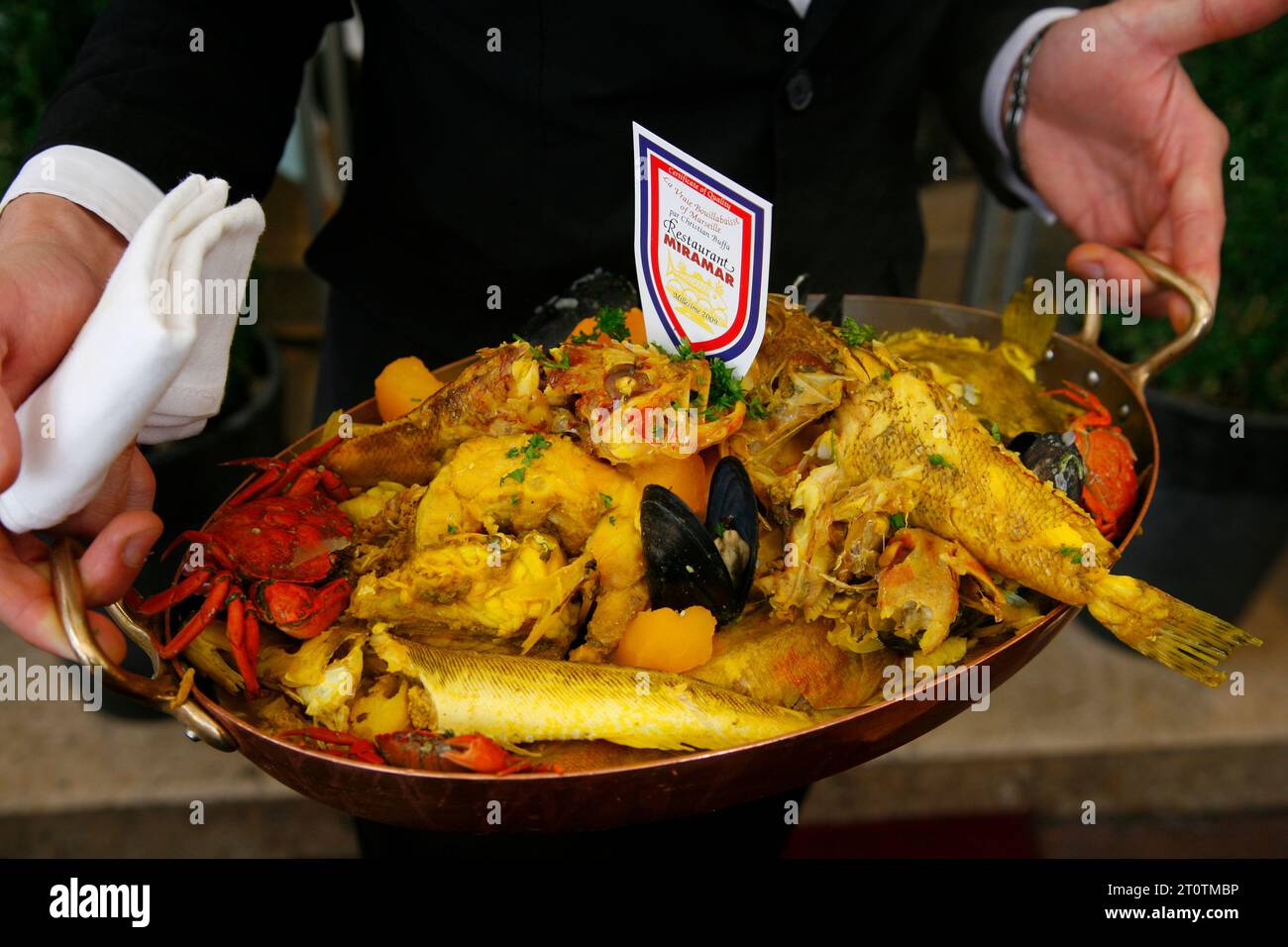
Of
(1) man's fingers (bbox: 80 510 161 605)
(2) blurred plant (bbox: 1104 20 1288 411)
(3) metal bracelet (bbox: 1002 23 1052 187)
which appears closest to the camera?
(1) man's fingers (bbox: 80 510 161 605)

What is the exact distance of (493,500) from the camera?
53.3 inches

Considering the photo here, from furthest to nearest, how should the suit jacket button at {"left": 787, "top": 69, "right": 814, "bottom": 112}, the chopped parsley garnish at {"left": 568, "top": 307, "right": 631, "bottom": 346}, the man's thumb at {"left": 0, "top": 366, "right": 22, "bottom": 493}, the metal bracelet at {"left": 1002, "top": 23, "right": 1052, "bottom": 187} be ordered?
the metal bracelet at {"left": 1002, "top": 23, "right": 1052, "bottom": 187} < the suit jacket button at {"left": 787, "top": 69, "right": 814, "bottom": 112} < the chopped parsley garnish at {"left": 568, "top": 307, "right": 631, "bottom": 346} < the man's thumb at {"left": 0, "top": 366, "right": 22, "bottom": 493}

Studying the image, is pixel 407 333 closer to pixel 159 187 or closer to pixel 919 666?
pixel 159 187

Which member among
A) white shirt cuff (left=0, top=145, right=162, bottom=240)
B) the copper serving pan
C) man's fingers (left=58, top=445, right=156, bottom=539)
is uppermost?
white shirt cuff (left=0, top=145, right=162, bottom=240)

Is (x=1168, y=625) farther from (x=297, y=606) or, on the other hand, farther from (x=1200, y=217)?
(x=297, y=606)

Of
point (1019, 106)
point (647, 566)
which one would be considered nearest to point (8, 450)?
point (647, 566)

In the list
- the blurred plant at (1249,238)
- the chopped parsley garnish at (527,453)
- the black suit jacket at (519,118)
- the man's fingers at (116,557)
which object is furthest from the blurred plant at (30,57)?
the blurred plant at (1249,238)

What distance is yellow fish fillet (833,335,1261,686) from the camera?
4.37ft

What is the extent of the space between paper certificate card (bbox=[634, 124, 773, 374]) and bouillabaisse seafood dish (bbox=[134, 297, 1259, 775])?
2.1 inches

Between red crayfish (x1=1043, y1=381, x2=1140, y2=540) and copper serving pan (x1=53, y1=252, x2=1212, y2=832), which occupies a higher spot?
red crayfish (x1=1043, y1=381, x2=1140, y2=540)

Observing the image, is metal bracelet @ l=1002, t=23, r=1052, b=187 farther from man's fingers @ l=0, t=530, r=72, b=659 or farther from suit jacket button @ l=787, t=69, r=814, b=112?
man's fingers @ l=0, t=530, r=72, b=659

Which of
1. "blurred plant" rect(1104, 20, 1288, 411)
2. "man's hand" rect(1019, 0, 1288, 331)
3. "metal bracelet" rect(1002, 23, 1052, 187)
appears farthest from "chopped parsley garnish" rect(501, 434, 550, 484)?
"blurred plant" rect(1104, 20, 1288, 411)

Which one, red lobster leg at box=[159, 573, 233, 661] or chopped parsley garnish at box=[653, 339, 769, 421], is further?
chopped parsley garnish at box=[653, 339, 769, 421]

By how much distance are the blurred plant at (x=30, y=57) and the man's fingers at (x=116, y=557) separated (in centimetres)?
232
